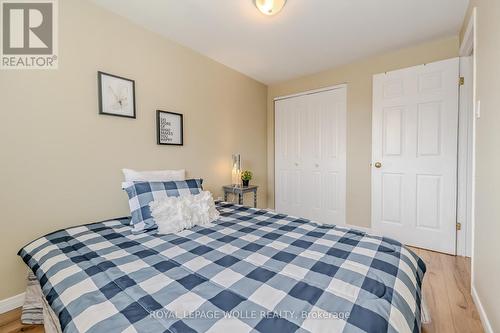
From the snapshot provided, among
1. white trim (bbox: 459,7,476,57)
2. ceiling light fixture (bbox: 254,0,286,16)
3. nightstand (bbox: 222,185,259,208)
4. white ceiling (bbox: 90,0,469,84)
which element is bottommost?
nightstand (bbox: 222,185,259,208)

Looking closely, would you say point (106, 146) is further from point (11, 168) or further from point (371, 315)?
point (371, 315)

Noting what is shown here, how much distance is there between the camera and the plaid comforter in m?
0.71

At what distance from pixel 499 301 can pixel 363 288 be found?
3.04 feet

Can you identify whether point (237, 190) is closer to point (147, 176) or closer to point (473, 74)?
point (147, 176)

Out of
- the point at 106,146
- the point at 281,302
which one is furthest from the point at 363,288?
the point at 106,146

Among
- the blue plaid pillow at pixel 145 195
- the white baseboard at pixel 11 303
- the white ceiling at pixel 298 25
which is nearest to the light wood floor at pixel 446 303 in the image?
the white baseboard at pixel 11 303

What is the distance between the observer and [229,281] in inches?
36.3

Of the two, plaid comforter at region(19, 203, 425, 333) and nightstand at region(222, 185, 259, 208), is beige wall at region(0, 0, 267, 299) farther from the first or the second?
nightstand at region(222, 185, 259, 208)

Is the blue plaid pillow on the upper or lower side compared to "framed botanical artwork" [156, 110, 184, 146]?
lower

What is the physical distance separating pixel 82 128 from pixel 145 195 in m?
0.78

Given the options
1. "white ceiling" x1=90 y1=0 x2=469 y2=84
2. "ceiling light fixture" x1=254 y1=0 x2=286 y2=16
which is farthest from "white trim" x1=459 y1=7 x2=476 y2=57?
"ceiling light fixture" x1=254 y1=0 x2=286 y2=16

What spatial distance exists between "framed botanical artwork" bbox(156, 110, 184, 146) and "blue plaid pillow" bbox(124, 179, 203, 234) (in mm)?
701

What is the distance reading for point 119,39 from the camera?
201 cm

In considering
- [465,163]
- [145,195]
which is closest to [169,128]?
[145,195]
